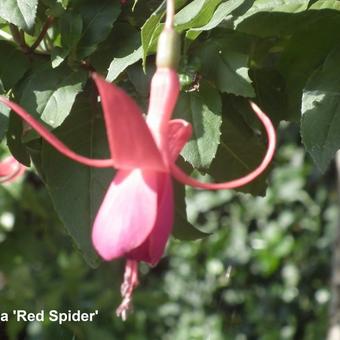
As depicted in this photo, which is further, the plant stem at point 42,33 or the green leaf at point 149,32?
the plant stem at point 42,33

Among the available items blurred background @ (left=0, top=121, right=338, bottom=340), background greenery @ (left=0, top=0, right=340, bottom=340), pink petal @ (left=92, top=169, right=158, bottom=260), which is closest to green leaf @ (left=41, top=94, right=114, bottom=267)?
background greenery @ (left=0, top=0, right=340, bottom=340)

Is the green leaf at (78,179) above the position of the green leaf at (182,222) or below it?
above

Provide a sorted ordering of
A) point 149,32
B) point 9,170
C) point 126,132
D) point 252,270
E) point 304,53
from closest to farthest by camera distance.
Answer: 1. point 126,132
2. point 149,32
3. point 304,53
4. point 9,170
5. point 252,270

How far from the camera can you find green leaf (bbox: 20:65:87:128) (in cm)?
80

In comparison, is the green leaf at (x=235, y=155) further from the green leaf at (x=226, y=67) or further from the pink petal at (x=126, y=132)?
the pink petal at (x=126, y=132)

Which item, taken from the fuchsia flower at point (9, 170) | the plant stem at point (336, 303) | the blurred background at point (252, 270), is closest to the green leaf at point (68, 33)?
the fuchsia flower at point (9, 170)

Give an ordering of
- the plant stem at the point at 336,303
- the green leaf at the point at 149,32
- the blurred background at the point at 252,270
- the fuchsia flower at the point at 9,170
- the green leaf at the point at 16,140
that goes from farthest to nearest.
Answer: the blurred background at the point at 252,270
the plant stem at the point at 336,303
the fuchsia flower at the point at 9,170
the green leaf at the point at 16,140
the green leaf at the point at 149,32

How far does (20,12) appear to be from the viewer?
0.79m

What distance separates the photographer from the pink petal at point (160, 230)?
60 cm

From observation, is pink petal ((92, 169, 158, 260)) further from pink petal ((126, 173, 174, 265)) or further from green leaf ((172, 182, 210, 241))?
green leaf ((172, 182, 210, 241))

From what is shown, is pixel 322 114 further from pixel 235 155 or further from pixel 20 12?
pixel 20 12

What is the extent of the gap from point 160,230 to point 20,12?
280 millimetres

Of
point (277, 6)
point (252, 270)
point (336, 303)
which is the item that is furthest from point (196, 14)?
point (252, 270)

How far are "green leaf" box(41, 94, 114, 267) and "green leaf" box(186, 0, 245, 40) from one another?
143 millimetres
